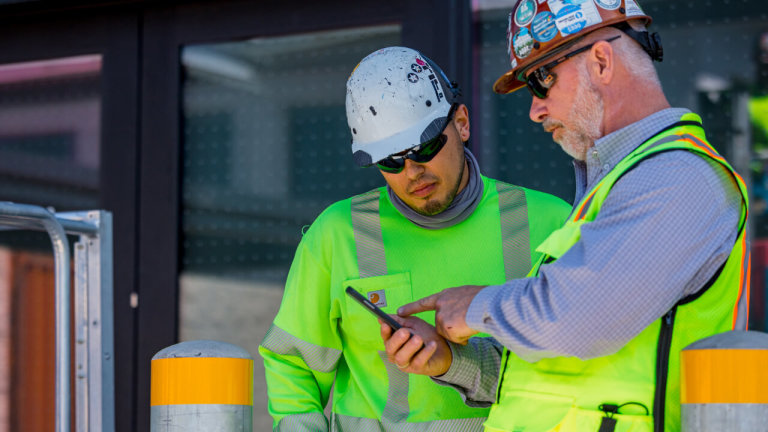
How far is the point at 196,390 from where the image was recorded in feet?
7.82

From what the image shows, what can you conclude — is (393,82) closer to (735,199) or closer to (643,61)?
(643,61)

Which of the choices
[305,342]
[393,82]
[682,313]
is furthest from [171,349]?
[682,313]

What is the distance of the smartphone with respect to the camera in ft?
7.63

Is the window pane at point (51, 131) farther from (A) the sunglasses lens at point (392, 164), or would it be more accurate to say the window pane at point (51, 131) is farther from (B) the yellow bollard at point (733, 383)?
(B) the yellow bollard at point (733, 383)

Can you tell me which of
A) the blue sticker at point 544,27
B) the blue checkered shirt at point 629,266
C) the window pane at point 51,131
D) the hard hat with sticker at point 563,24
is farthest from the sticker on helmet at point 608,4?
the window pane at point 51,131

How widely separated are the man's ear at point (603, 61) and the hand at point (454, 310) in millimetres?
525

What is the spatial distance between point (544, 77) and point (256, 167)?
110 inches

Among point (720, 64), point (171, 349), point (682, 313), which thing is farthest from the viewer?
point (720, 64)

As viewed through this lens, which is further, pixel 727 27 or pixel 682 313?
pixel 727 27

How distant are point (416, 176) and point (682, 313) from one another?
100cm

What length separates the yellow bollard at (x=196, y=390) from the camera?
7.80 ft

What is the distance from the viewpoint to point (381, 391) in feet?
9.45

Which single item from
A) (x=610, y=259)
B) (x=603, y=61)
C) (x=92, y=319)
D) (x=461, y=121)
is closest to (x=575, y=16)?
(x=603, y=61)

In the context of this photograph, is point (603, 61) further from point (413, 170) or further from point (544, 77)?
point (413, 170)
